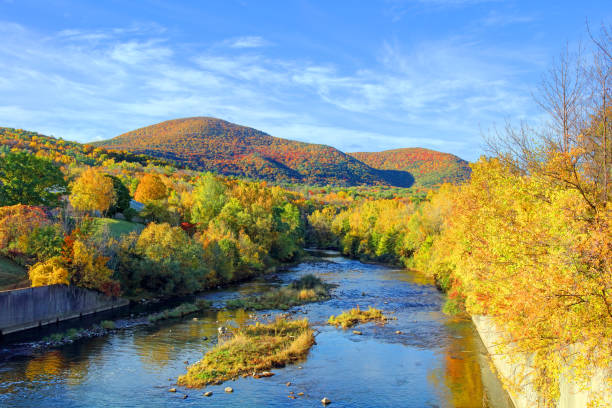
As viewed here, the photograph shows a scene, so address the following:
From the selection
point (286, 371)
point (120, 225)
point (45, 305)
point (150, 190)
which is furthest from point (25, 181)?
point (286, 371)

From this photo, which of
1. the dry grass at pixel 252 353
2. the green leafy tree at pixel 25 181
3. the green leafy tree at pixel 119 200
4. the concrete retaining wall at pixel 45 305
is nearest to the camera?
the dry grass at pixel 252 353

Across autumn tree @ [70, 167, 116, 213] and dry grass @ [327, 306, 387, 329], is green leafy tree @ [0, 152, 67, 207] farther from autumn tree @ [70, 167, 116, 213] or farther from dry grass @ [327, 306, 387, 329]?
dry grass @ [327, 306, 387, 329]

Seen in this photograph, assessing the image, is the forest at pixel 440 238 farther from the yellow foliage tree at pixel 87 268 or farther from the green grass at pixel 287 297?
the green grass at pixel 287 297

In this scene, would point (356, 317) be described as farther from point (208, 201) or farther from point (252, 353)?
point (208, 201)

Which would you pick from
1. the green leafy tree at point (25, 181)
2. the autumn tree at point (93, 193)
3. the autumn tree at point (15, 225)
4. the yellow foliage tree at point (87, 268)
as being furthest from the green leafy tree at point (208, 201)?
the yellow foliage tree at point (87, 268)

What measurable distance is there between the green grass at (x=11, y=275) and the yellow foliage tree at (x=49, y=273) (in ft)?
3.40

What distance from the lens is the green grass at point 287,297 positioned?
141 feet

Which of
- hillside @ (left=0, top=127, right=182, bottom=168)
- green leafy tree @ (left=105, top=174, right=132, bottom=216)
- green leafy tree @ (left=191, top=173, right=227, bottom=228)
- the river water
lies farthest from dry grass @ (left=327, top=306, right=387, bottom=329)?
hillside @ (left=0, top=127, right=182, bottom=168)

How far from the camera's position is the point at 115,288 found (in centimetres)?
4116

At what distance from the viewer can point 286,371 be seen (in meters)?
25.8

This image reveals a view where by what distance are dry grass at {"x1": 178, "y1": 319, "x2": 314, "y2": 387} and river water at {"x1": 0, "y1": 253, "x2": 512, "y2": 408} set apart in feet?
2.73

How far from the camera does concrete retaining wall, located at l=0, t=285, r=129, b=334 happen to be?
105 feet

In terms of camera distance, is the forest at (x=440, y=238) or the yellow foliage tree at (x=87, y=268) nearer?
the forest at (x=440, y=238)

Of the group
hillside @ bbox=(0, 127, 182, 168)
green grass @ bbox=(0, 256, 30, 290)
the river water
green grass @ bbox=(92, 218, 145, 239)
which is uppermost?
hillside @ bbox=(0, 127, 182, 168)
